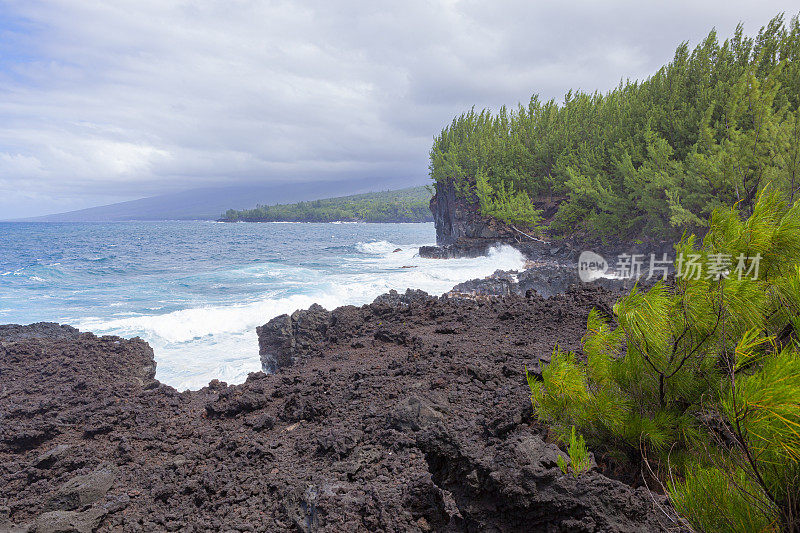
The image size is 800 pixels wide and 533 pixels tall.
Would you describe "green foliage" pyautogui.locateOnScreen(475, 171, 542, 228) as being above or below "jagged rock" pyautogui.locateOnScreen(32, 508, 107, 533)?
above

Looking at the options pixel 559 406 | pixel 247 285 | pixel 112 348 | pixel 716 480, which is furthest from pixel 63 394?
pixel 247 285

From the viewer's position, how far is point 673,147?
24594 mm

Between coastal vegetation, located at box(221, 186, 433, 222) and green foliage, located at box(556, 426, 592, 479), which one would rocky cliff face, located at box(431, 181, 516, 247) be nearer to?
green foliage, located at box(556, 426, 592, 479)

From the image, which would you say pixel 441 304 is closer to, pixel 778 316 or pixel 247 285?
pixel 778 316

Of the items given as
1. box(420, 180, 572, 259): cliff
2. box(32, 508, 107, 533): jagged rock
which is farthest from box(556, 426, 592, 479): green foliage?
box(420, 180, 572, 259): cliff

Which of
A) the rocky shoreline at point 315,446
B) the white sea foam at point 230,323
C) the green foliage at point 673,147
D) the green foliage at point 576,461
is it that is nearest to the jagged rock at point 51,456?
the rocky shoreline at point 315,446

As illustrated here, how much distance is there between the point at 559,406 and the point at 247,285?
840 inches

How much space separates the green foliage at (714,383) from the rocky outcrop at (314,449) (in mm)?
319

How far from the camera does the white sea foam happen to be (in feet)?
32.8

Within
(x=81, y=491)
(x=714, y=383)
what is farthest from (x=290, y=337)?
(x=714, y=383)

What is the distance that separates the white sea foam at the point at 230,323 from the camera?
10000 millimetres

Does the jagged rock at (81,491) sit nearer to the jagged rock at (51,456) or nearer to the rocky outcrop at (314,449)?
the rocky outcrop at (314,449)

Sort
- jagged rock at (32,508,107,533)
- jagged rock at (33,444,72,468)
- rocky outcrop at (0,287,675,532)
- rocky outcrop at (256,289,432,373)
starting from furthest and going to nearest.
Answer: rocky outcrop at (256,289,432,373) → jagged rock at (33,444,72,468) → jagged rock at (32,508,107,533) → rocky outcrop at (0,287,675,532)

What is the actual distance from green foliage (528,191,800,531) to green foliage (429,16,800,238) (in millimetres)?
5169
